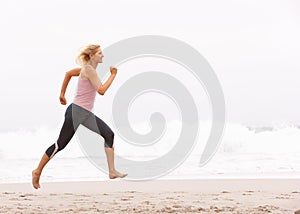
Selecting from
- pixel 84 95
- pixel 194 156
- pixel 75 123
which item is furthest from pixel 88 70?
pixel 194 156

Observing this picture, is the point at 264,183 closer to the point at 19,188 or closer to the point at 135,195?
the point at 135,195

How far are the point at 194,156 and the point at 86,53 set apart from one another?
32.2 ft

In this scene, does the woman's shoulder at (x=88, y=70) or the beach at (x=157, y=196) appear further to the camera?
the beach at (x=157, y=196)

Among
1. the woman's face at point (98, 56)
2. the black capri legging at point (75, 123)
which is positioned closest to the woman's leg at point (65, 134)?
the black capri legging at point (75, 123)

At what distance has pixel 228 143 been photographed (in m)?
15.4

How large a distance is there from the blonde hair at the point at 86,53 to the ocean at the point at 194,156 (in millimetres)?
3575

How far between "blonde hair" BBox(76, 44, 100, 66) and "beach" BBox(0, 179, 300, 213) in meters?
2.07

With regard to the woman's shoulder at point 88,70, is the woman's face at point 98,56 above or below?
above

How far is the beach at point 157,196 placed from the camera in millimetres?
5806

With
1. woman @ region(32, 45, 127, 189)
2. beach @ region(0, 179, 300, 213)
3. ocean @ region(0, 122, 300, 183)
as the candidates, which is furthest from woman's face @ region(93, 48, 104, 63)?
ocean @ region(0, 122, 300, 183)

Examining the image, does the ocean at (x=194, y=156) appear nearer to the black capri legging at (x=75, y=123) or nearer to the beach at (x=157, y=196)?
the beach at (x=157, y=196)

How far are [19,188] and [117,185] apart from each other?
53.7 inches

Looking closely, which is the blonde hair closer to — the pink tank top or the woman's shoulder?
the woman's shoulder

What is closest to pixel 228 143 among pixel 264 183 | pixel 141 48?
pixel 264 183
